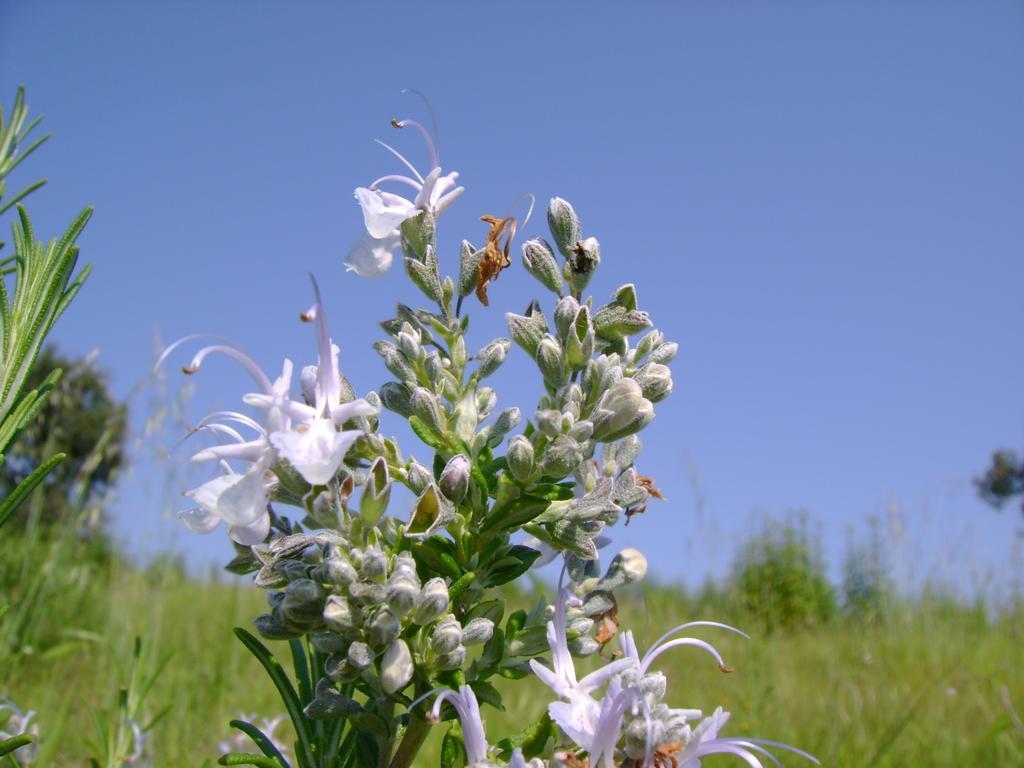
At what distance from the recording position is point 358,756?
42.9 inches

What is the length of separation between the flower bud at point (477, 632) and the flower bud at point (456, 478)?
6.0 inches

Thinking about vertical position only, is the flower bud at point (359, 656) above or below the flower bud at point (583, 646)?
below

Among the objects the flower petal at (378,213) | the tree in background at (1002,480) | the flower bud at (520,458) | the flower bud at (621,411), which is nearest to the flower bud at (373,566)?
the flower bud at (520,458)

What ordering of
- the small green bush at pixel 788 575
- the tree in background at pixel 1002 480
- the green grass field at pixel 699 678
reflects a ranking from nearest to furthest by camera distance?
the green grass field at pixel 699 678 → the small green bush at pixel 788 575 → the tree in background at pixel 1002 480

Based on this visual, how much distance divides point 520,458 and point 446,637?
0.22 meters

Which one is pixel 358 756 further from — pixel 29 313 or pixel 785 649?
pixel 785 649

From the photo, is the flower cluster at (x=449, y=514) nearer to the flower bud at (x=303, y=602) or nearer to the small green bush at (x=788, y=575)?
the flower bud at (x=303, y=602)

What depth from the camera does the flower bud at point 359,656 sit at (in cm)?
88

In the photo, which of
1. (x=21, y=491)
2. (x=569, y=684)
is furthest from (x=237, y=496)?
(x=569, y=684)

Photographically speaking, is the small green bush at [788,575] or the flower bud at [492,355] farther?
the small green bush at [788,575]

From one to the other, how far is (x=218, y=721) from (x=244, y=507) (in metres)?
2.78

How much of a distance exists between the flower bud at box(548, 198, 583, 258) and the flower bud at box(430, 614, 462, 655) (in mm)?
531

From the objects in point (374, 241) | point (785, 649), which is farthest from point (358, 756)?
point (785, 649)

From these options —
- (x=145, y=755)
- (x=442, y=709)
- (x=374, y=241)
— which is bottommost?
(x=145, y=755)
